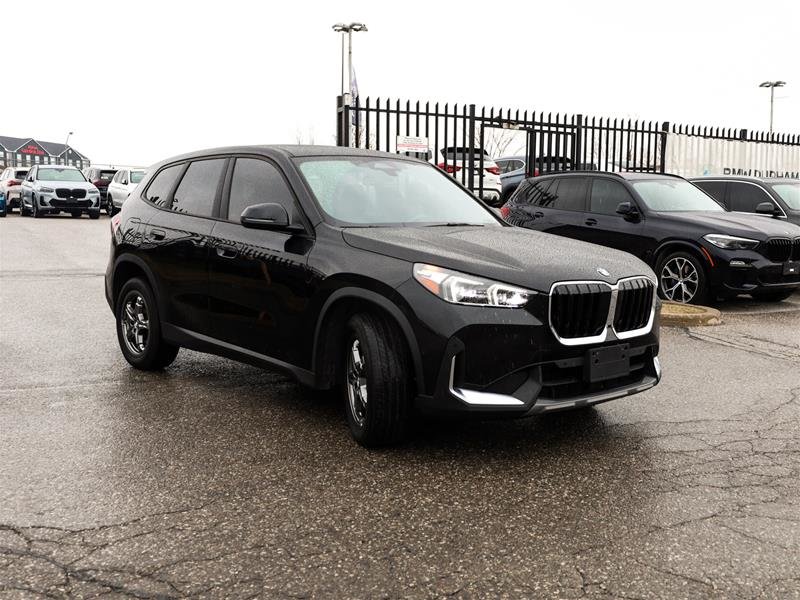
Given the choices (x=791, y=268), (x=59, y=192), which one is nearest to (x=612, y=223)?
(x=791, y=268)

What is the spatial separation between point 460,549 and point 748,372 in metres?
4.27

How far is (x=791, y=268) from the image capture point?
33.8 ft

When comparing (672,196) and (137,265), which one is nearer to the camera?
(137,265)

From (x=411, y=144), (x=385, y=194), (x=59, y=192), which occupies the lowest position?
(x=385, y=194)

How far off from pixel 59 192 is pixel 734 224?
26.5m


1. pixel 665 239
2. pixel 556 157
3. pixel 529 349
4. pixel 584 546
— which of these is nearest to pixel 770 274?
pixel 665 239

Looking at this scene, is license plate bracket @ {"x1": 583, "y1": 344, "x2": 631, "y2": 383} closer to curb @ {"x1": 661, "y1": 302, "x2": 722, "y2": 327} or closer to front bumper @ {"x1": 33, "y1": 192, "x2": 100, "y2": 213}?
curb @ {"x1": 661, "y1": 302, "x2": 722, "y2": 327}

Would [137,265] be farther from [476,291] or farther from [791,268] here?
[791,268]

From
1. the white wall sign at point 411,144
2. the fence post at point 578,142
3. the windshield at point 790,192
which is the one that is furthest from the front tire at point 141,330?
the fence post at point 578,142

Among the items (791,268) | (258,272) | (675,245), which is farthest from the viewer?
(675,245)

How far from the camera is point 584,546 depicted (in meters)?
3.36

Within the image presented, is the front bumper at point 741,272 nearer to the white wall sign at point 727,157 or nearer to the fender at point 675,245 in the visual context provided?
the fender at point 675,245

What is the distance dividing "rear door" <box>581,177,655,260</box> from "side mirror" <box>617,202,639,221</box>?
3 centimetres

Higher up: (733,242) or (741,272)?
(733,242)
